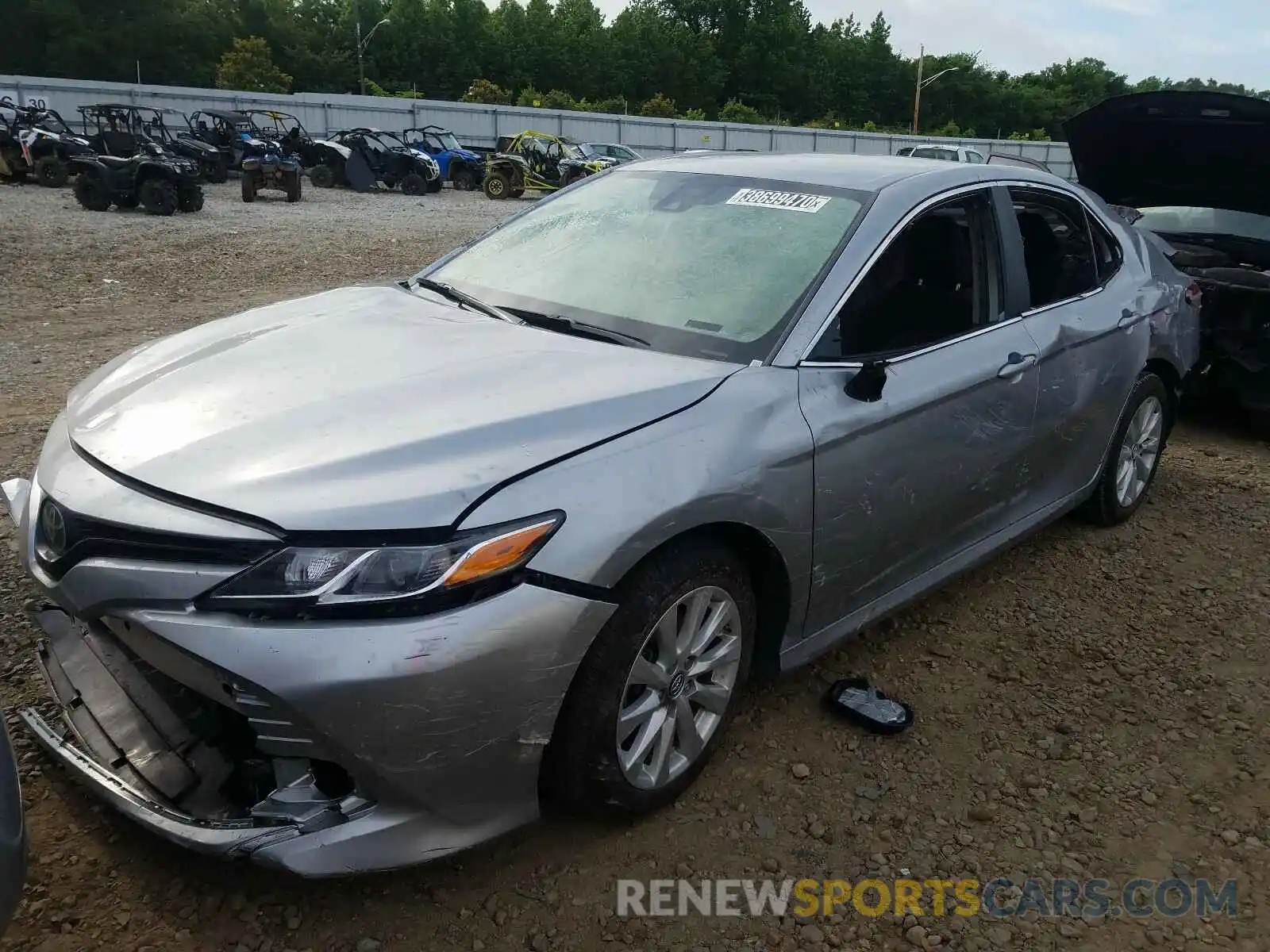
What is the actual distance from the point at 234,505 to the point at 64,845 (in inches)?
40.4

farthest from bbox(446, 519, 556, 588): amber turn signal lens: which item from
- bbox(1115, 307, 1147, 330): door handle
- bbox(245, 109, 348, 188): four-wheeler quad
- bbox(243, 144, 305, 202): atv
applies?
bbox(245, 109, 348, 188): four-wheeler quad

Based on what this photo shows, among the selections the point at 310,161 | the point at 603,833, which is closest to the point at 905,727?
the point at 603,833

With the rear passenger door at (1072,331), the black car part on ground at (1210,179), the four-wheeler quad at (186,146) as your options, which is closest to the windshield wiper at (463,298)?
the rear passenger door at (1072,331)

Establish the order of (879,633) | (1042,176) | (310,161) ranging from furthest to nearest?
1. (310,161)
2. (1042,176)
3. (879,633)

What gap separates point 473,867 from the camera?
233 cm

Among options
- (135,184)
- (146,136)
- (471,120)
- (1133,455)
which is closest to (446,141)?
(146,136)

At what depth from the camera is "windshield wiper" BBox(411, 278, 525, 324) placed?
303 cm

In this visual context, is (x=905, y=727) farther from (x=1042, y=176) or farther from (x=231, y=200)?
(x=231, y=200)

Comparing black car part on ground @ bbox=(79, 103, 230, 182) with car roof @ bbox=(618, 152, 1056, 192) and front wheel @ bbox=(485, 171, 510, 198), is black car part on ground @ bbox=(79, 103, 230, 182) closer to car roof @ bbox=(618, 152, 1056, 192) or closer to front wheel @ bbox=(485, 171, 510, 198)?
front wheel @ bbox=(485, 171, 510, 198)

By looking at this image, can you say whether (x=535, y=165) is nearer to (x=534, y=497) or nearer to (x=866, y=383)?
(x=866, y=383)

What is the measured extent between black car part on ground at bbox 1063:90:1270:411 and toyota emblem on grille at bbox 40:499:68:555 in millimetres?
5477

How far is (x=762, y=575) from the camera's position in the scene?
2.63m

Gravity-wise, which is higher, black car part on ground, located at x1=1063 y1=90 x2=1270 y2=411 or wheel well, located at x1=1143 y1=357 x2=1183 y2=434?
black car part on ground, located at x1=1063 y1=90 x2=1270 y2=411

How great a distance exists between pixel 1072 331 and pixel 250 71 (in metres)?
60.3
